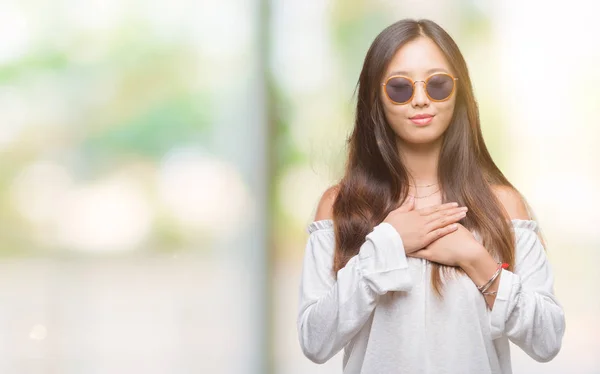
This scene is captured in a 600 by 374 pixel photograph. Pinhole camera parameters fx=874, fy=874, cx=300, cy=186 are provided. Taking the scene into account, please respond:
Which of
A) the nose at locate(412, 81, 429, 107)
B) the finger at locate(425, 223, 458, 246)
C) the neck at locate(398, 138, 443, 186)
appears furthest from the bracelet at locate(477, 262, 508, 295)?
the nose at locate(412, 81, 429, 107)

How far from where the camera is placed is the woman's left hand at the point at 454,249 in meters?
1.64

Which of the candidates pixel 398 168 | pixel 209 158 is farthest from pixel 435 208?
pixel 209 158

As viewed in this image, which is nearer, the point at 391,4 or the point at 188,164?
the point at 188,164

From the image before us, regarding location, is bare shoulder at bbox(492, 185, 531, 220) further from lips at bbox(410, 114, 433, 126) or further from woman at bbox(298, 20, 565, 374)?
lips at bbox(410, 114, 433, 126)

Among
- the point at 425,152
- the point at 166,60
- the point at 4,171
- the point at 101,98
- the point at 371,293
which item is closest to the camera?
the point at 371,293

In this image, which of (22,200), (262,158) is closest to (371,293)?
(22,200)

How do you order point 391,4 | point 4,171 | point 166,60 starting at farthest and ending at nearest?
point 391,4 → point 166,60 → point 4,171

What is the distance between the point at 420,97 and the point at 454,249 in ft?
0.98

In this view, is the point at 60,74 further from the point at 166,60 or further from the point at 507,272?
the point at 507,272

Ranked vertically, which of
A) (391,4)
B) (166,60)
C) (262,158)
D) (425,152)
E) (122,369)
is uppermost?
(391,4)

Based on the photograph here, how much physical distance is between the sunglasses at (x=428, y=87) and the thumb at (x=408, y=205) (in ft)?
0.65

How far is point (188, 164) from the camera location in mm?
3078

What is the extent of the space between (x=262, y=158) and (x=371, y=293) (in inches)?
72.8

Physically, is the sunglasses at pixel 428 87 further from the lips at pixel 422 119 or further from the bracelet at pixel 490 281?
the bracelet at pixel 490 281
